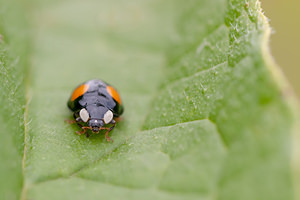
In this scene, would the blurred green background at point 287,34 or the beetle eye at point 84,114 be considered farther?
the blurred green background at point 287,34

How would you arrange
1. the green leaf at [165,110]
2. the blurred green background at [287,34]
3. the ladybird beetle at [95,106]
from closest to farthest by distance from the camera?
the green leaf at [165,110]
the ladybird beetle at [95,106]
the blurred green background at [287,34]

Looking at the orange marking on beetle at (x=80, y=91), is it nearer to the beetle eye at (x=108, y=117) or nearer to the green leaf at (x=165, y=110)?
the green leaf at (x=165, y=110)

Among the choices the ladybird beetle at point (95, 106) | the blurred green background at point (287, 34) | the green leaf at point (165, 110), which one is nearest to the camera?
the green leaf at point (165, 110)

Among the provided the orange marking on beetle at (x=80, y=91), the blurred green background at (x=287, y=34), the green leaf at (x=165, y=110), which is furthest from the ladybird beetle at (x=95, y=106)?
the blurred green background at (x=287, y=34)

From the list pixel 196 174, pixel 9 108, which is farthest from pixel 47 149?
pixel 196 174

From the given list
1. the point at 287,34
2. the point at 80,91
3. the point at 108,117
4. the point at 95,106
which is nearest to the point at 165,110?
the point at 108,117

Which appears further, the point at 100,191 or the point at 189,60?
the point at 189,60

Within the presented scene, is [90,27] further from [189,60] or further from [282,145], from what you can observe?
[282,145]
